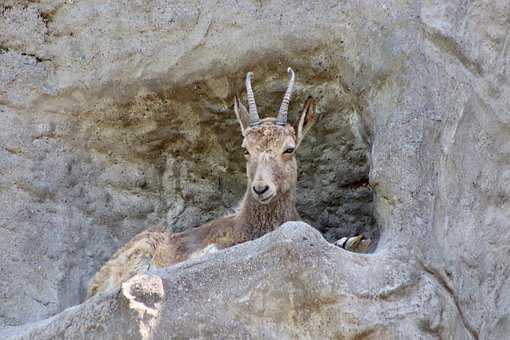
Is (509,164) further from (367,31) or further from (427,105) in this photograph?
(367,31)

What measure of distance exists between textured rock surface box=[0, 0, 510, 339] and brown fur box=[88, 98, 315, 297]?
0.52 metres

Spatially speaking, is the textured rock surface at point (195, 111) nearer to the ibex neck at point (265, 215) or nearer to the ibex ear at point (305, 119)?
the ibex ear at point (305, 119)

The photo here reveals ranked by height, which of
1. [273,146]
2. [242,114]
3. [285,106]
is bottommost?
[273,146]

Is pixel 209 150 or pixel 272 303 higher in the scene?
pixel 272 303

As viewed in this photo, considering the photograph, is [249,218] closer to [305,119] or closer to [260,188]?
[260,188]

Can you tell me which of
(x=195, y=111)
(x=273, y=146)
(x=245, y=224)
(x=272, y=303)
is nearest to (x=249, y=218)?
(x=245, y=224)

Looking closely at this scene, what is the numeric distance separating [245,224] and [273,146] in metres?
0.66

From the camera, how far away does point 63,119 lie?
9.29 meters

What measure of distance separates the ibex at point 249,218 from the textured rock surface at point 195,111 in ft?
Answer: 1.70

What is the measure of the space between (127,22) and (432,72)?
117 inches

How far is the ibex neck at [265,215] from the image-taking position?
851 centimetres

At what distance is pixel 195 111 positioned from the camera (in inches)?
373

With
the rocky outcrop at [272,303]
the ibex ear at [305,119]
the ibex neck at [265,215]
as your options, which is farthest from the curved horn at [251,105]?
the rocky outcrop at [272,303]

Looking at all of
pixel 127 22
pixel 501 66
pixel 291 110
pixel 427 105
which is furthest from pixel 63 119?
pixel 501 66
